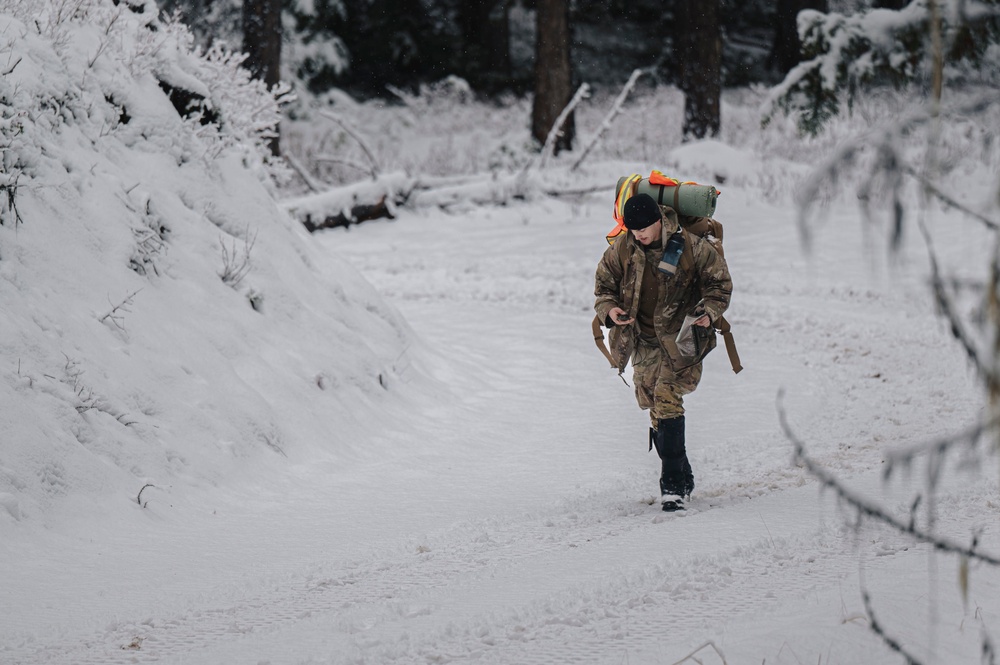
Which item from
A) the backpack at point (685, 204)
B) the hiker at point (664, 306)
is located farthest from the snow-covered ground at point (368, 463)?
the backpack at point (685, 204)

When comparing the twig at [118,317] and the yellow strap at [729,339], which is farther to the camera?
the twig at [118,317]

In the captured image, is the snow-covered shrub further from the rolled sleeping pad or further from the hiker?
the hiker

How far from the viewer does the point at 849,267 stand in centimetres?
1452

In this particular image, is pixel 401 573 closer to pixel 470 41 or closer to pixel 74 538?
pixel 74 538

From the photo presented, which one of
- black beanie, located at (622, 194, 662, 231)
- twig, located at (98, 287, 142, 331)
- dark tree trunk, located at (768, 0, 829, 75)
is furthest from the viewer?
dark tree trunk, located at (768, 0, 829, 75)

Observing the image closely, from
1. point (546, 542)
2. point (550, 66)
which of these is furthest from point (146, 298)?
point (550, 66)

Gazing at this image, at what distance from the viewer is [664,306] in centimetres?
582

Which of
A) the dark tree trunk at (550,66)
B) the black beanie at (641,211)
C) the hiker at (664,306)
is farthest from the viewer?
the dark tree trunk at (550,66)

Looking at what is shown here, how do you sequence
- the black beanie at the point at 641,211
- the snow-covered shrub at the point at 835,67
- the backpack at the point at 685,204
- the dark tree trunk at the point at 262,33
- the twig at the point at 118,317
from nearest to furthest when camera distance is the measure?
1. the black beanie at the point at 641,211
2. the backpack at the point at 685,204
3. the twig at the point at 118,317
4. the snow-covered shrub at the point at 835,67
5. the dark tree trunk at the point at 262,33

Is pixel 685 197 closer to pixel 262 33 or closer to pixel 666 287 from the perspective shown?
pixel 666 287

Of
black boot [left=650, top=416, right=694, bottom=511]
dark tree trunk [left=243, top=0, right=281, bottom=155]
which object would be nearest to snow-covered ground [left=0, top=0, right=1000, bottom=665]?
black boot [left=650, top=416, right=694, bottom=511]

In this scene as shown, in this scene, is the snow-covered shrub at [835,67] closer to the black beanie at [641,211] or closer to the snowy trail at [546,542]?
the snowy trail at [546,542]

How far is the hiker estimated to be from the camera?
568 cm

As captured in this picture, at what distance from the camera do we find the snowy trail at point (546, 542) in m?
3.73
